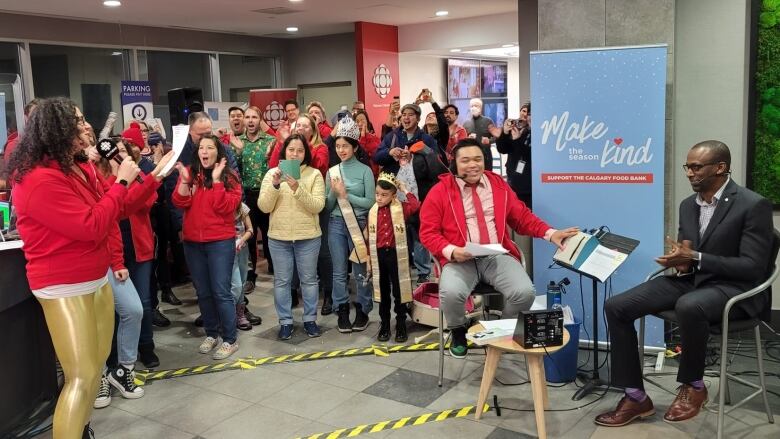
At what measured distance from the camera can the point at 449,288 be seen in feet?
12.6

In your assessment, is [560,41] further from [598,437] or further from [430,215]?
[598,437]

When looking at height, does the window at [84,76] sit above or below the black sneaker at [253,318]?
above

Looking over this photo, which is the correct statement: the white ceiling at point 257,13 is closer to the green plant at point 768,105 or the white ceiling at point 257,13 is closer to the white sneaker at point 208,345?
the white sneaker at point 208,345

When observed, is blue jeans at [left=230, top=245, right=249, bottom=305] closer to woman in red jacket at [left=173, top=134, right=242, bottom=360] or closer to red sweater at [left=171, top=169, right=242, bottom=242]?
woman in red jacket at [left=173, top=134, right=242, bottom=360]

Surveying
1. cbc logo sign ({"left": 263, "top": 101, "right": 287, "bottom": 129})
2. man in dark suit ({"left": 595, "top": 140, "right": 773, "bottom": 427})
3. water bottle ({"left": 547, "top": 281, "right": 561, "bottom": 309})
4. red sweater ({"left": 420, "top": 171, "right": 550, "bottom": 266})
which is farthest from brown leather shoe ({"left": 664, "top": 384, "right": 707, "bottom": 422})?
cbc logo sign ({"left": 263, "top": 101, "right": 287, "bottom": 129})

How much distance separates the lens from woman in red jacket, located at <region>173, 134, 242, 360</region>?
14.3ft

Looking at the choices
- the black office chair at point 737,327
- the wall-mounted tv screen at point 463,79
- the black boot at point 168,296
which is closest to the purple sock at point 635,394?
the black office chair at point 737,327

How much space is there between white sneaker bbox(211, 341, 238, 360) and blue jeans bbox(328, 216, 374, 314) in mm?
842

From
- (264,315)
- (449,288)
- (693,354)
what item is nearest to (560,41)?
(449,288)

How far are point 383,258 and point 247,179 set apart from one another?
6.28ft

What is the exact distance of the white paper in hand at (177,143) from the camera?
10.2 ft

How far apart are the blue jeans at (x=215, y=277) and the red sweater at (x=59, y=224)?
5.24 ft

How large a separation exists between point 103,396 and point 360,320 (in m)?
1.86

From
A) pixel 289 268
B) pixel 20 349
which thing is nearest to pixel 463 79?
pixel 289 268
